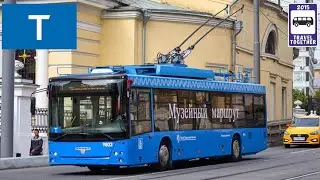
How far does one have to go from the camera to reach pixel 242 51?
45562 mm

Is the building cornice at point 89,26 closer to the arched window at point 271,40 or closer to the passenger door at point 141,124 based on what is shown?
the arched window at point 271,40

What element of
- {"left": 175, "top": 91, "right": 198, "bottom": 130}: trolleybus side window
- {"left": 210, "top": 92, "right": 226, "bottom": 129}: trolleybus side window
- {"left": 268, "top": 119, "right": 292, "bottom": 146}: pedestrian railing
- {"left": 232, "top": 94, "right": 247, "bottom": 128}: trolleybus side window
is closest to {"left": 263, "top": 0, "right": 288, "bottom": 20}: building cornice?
{"left": 268, "top": 119, "right": 292, "bottom": 146}: pedestrian railing

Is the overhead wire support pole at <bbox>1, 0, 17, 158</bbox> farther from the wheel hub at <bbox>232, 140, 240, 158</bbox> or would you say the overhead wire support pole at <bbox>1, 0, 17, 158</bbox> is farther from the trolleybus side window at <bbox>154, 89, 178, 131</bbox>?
the wheel hub at <bbox>232, 140, 240, 158</bbox>

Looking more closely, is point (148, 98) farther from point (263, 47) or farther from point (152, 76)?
point (263, 47)

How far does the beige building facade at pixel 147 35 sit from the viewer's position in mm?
37281

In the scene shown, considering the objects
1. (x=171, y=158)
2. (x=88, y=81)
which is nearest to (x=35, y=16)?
(x=88, y=81)

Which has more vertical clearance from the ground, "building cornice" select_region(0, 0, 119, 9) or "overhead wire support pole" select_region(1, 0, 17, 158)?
"building cornice" select_region(0, 0, 119, 9)

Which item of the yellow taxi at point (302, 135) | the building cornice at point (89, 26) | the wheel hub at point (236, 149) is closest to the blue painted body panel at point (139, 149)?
the wheel hub at point (236, 149)

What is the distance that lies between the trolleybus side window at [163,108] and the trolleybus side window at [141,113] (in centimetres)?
41

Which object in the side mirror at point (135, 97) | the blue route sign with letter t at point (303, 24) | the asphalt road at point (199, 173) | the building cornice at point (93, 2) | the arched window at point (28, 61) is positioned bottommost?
the asphalt road at point (199, 173)

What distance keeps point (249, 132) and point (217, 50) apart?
Result: 1585 cm

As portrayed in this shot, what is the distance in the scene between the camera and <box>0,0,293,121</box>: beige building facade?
37281 mm

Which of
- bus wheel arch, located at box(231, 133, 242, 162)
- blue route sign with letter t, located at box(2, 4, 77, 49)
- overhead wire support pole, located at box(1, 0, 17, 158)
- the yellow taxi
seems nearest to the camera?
blue route sign with letter t, located at box(2, 4, 77, 49)

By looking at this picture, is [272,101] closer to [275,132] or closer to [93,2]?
[275,132]
